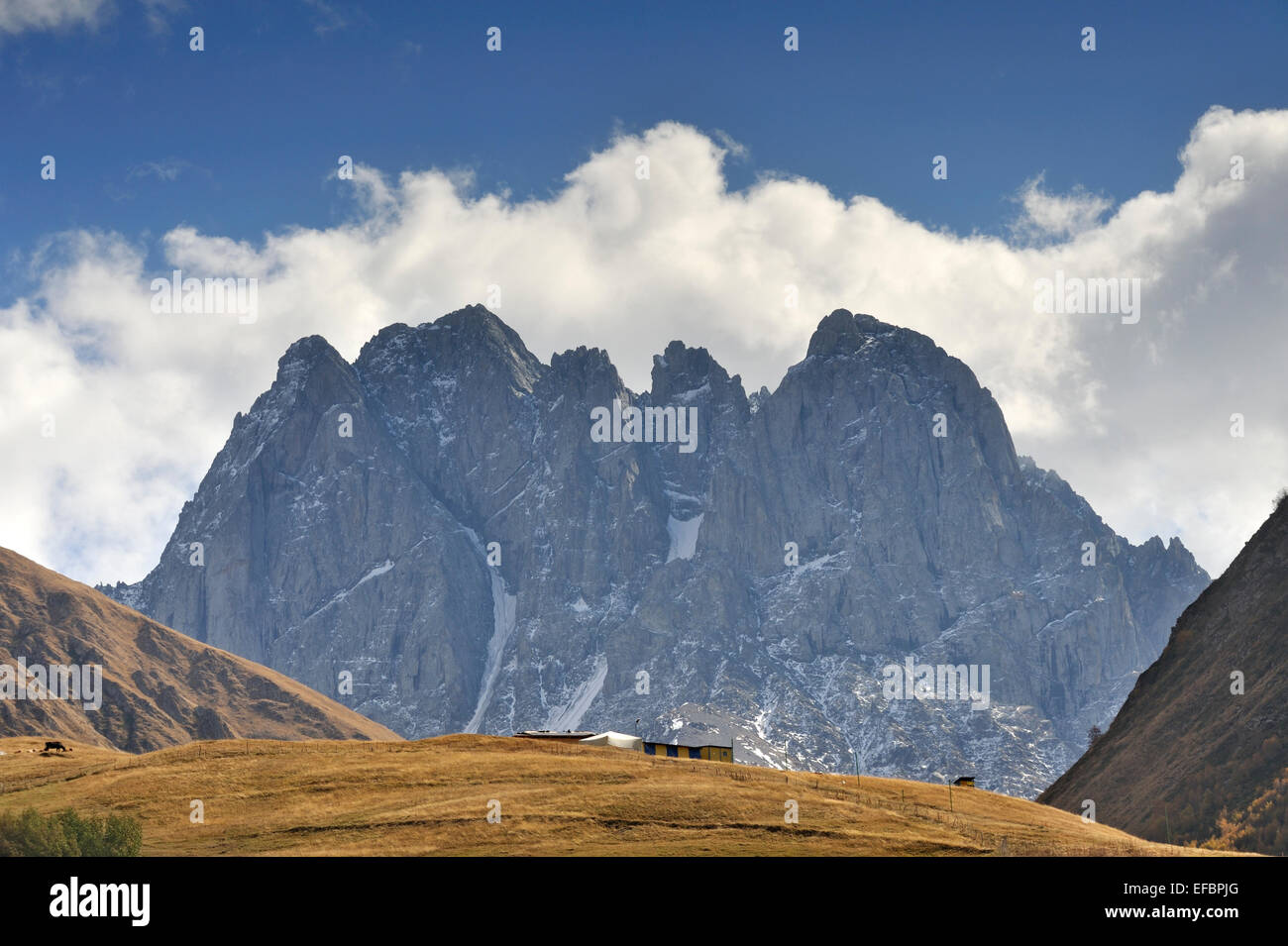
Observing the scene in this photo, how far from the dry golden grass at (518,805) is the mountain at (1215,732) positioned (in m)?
20.4

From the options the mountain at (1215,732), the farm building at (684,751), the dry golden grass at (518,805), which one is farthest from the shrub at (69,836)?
the mountain at (1215,732)

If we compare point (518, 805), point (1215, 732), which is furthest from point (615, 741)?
point (1215, 732)

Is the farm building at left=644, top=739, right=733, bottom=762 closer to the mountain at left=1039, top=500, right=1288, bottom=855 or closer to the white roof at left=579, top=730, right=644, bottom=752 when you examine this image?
the white roof at left=579, top=730, right=644, bottom=752

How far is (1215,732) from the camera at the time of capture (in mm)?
133000

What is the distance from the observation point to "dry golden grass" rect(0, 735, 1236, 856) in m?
78.6

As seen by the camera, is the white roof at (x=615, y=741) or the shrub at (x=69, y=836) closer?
the shrub at (x=69, y=836)

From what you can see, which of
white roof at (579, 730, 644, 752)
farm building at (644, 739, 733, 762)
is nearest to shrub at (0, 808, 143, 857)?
white roof at (579, 730, 644, 752)

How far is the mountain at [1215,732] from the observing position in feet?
392

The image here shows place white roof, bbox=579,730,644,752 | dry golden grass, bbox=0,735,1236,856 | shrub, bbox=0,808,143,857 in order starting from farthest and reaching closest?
1. white roof, bbox=579,730,644,752
2. shrub, bbox=0,808,143,857
3. dry golden grass, bbox=0,735,1236,856

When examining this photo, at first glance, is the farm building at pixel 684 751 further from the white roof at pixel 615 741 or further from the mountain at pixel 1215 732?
the mountain at pixel 1215 732

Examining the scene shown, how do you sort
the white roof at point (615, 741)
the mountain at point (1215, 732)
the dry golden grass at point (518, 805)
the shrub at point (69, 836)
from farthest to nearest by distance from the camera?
the white roof at point (615, 741) < the mountain at point (1215, 732) < the shrub at point (69, 836) < the dry golden grass at point (518, 805)

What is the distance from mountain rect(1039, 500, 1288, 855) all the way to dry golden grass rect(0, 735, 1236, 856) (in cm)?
2035
